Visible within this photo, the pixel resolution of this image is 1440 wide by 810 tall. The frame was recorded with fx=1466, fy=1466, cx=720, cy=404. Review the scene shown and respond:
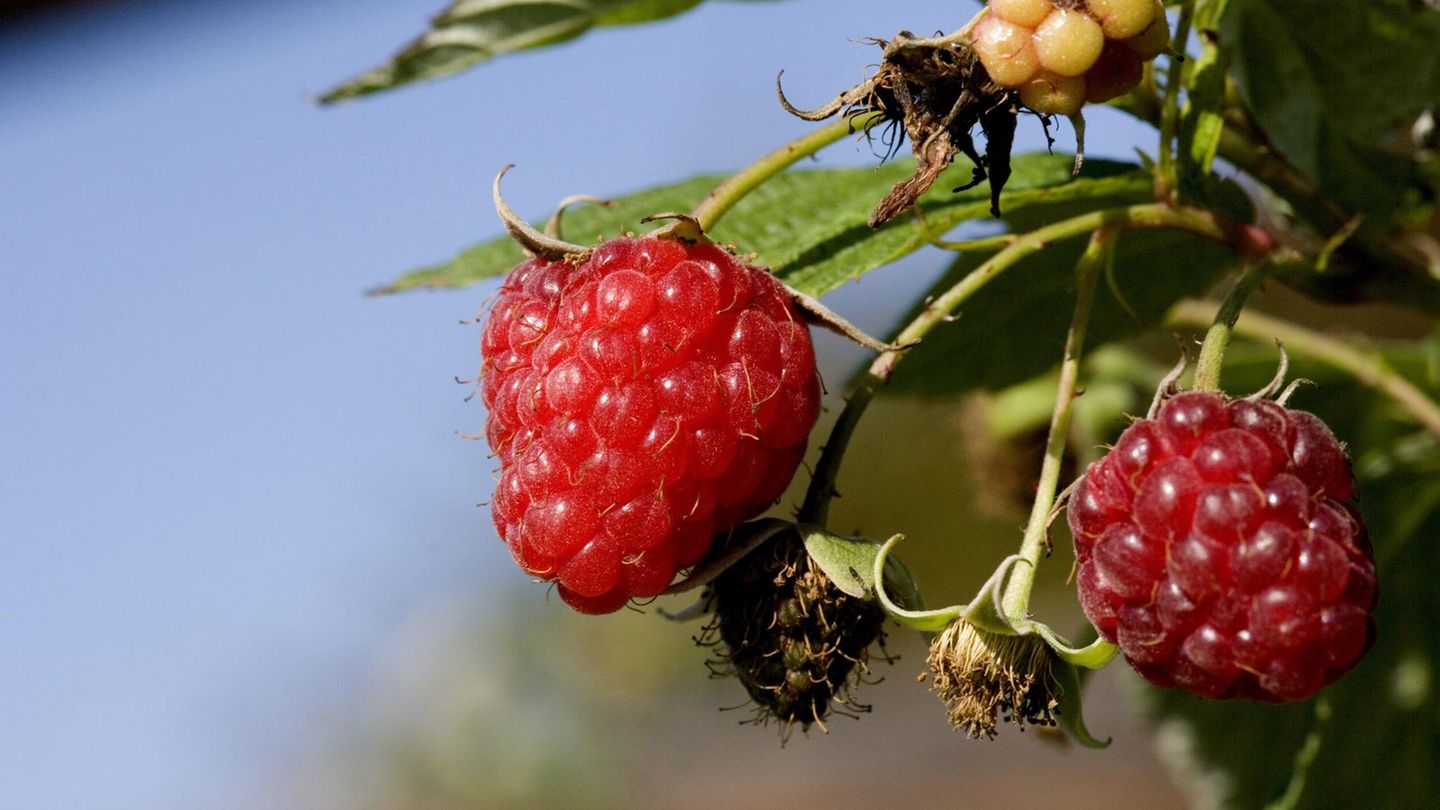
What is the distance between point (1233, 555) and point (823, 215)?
573 millimetres

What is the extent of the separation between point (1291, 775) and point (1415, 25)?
0.88m

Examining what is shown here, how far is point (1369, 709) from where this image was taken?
1661 mm

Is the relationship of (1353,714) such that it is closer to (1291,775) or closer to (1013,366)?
(1291,775)

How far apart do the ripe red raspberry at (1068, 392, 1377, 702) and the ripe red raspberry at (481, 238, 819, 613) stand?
0.25 metres

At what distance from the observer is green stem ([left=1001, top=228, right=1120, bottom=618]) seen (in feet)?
3.40

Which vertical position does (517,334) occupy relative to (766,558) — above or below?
above

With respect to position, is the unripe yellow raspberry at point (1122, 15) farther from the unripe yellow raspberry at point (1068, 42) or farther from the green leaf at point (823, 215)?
the green leaf at point (823, 215)

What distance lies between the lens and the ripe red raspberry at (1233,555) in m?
0.88

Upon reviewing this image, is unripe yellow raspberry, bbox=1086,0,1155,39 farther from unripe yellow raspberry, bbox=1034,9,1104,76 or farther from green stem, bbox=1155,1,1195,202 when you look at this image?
green stem, bbox=1155,1,1195,202

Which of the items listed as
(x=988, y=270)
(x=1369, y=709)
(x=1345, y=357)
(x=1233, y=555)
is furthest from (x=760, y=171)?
(x=1369, y=709)

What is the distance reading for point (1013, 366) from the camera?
5.17 feet

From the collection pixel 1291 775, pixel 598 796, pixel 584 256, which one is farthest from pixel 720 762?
pixel 584 256

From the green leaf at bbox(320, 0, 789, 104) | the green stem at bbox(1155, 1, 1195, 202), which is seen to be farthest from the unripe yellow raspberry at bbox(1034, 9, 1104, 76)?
the green leaf at bbox(320, 0, 789, 104)

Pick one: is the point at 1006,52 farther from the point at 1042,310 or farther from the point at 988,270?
the point at 1042,310
